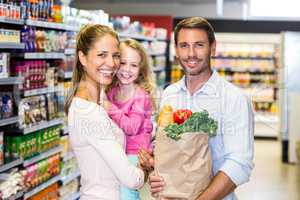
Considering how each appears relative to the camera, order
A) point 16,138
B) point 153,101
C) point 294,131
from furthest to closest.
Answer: point 294,131 < point 16,138 < point 153,101

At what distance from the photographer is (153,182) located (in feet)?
6.77

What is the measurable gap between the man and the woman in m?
0.15

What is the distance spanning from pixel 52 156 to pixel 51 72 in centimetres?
83

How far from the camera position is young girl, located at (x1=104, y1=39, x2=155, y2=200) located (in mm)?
2852

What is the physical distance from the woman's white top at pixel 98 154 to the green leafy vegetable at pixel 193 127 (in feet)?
1.02

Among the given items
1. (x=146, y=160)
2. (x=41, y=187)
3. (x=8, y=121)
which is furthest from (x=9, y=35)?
(x=146, y=160)

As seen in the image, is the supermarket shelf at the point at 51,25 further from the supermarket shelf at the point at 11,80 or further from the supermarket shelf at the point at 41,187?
the supermarket shelf at the point at 41,187

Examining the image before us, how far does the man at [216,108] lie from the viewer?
210 cm

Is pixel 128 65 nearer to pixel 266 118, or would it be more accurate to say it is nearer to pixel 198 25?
pixel 198 25

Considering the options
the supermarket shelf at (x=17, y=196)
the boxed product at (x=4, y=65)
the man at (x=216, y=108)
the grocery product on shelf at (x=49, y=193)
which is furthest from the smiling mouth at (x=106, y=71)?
the grocery product on shelf at (x=49, y=193)

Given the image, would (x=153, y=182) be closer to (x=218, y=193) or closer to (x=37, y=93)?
(x=218, y=193)

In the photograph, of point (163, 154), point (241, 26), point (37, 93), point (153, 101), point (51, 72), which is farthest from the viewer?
point (241, 26)

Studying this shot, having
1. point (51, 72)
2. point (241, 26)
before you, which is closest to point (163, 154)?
point (51, 72)

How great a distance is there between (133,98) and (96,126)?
810 millimetres
